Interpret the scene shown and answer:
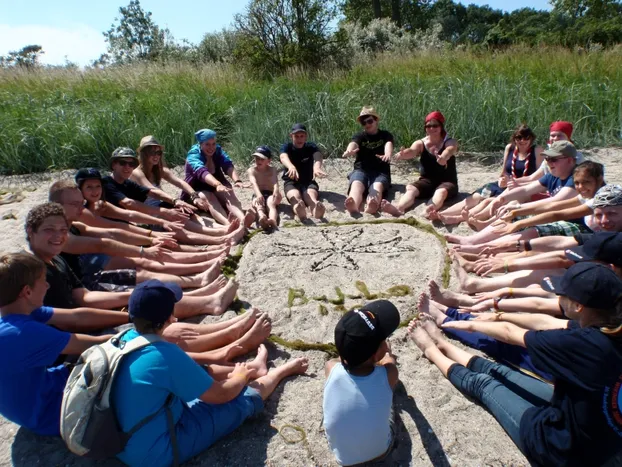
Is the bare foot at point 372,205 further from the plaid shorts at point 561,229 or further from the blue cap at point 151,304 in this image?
the blue cap at point 151,304

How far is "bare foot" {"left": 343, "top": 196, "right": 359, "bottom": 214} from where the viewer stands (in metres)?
5.28

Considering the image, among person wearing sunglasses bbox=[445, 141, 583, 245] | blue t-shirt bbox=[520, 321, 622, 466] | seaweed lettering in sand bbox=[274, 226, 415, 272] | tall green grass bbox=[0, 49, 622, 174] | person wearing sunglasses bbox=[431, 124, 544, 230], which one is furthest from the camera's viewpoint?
tall green grass bbox=[0, 49, 622, 174]

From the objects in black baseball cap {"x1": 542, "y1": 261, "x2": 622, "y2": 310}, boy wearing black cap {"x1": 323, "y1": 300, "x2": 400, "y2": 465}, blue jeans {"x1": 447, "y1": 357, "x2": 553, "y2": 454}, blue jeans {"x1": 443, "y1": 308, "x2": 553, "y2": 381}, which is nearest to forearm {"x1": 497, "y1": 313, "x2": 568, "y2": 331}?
blue jeans {"x1": 443, "y1": 308, "x2": 553, "y2": 381}

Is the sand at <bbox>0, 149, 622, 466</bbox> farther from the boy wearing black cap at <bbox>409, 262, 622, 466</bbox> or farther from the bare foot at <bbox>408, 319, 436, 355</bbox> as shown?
the boy wearing black cap at <bbox>409, 262, 622, 466</bbox>

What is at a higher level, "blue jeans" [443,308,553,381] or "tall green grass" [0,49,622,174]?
"tall green grass" [0,49,622,174]

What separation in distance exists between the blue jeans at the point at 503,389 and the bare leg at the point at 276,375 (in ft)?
2.93

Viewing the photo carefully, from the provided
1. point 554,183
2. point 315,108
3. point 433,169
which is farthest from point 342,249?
point 315,108

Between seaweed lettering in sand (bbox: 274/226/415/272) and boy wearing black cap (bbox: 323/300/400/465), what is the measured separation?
2.04 metres

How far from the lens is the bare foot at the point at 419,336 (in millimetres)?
3033

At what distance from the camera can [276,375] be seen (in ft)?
9.32

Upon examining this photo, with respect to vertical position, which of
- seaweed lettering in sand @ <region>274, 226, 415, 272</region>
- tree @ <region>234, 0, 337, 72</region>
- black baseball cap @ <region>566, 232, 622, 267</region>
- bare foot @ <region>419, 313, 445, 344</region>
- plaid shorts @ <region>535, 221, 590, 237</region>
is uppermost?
tree @ <region>234, 0, 337, 72</region>

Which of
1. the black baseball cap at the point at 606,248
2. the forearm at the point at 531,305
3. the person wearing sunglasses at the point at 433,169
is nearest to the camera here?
the black baseball cap at the point at 606,248

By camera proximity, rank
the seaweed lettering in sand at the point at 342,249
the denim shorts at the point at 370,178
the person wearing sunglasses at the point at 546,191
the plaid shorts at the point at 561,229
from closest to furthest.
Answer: the plaid shorts at the point at 561,229 < the person wearing sunglasses at the point at 546,191 < the seaweed lettering in sand at the point at 342,249 < the denim shorts at the point at 370,178

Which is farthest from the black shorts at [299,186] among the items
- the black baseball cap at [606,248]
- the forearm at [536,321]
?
the black baseball cap at [606,248]
